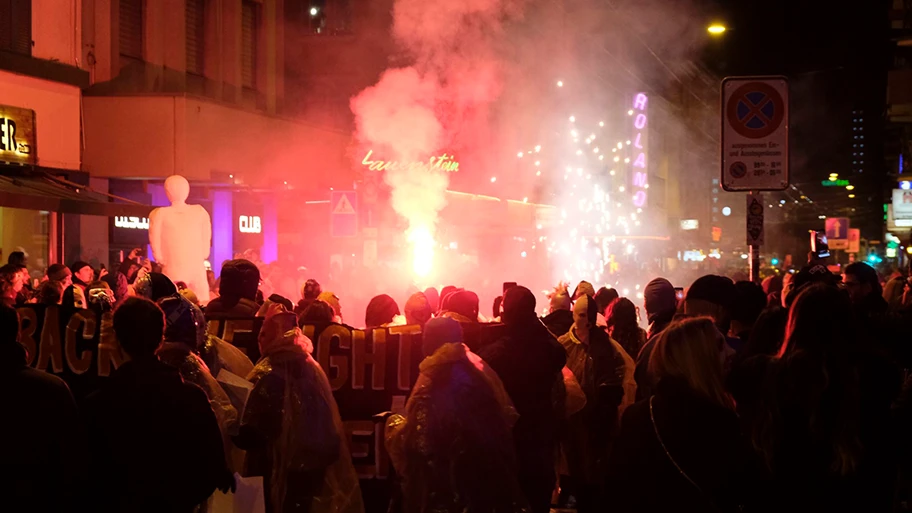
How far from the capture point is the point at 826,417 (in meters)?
3.68

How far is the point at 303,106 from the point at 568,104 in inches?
1539

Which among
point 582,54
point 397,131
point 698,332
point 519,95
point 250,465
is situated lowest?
point 250,465

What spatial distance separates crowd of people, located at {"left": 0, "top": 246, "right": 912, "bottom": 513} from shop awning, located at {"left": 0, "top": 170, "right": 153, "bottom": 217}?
6.60m

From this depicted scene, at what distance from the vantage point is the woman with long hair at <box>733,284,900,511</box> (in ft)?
12.0

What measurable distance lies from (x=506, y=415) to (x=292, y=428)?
1104 millimetres

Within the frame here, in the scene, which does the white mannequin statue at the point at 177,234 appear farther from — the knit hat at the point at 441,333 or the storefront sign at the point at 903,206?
the storefront sign at the point at 903,206

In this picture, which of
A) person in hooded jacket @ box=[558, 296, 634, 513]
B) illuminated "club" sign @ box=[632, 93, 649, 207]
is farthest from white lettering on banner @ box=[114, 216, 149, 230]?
illuminated "club" sign @ box=[632, 93, 649, 207]

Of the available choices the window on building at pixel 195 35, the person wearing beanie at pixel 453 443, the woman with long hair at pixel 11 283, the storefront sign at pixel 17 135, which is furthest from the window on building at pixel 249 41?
the person wearing beanie at pixel 453 443

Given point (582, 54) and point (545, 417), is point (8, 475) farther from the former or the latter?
point (582, 54)

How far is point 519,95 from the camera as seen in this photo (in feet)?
155

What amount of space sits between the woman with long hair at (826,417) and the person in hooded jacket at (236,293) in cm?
372

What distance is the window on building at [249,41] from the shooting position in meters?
21.8

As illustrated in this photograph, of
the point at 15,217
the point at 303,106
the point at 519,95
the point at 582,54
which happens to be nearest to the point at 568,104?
the point at 582,54

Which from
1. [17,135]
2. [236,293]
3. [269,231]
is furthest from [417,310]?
[269,231]
